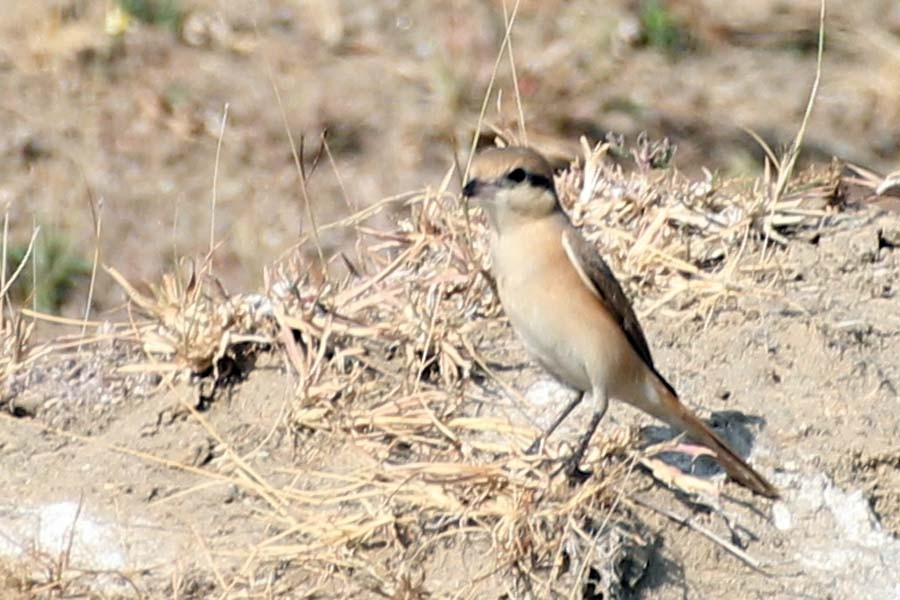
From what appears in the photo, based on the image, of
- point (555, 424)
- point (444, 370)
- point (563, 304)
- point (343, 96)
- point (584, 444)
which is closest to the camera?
point (584, 444)

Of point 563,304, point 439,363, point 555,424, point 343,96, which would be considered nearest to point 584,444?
point 555,424

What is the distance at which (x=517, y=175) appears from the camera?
4.93 m

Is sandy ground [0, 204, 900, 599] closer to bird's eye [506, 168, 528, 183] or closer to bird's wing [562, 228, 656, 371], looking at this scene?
bird's wing [562, 228, 656, 371]

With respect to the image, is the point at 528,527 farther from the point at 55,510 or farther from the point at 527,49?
the point at 527,49

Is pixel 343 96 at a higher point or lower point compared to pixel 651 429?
lower

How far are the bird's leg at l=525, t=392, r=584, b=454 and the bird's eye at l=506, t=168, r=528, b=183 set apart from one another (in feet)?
2.16

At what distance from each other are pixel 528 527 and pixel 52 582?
121 cm

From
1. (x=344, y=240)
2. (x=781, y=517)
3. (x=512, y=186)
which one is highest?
(x=512, y=186)

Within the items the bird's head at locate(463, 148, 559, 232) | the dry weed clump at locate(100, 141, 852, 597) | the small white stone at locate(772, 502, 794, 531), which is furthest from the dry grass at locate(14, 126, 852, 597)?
the bird's head at locate(463, 148, 559, 232)

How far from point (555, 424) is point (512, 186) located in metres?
0.66

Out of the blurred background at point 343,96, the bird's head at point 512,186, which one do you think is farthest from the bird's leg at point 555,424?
the blurred background at point 343,96

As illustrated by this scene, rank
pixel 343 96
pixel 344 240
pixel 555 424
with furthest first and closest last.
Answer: pixel 343 96 → pixel 344 240 → pixel 555 424

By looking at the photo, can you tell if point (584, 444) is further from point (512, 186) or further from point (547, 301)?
point (512, 186)

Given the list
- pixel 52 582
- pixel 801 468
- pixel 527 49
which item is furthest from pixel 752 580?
pixel 527 49
